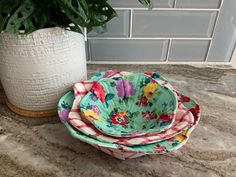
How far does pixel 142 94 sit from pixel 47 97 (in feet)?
0.69

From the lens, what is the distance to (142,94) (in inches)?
21.4

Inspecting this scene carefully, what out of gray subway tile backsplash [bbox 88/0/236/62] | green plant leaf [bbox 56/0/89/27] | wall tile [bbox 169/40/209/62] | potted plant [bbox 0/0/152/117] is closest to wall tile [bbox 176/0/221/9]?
gray subway tile backsplash [bbox 88/0/236/62]

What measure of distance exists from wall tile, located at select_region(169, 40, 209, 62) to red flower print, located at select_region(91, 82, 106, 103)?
0.31 metres

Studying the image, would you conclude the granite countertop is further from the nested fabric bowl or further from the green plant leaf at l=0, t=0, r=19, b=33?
the green plant leaf at l=0, t=0, r=19, b=33

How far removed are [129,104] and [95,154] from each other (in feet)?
0.47

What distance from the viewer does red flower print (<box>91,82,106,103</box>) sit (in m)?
0.51

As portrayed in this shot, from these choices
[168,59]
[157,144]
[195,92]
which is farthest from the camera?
[168,59]

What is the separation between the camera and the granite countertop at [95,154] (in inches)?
16.8

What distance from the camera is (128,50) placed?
2.41 feet

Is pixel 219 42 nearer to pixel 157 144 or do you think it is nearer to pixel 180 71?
pixel 180 71

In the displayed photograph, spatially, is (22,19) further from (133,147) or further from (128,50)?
(128,50)

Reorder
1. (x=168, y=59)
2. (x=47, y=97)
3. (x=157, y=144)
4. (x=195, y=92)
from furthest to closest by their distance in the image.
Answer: (x=168, y=59) → (x=195, y=92) → (x=47, y=97) → (x=157, y=144)

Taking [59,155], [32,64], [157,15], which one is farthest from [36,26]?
[157,15]

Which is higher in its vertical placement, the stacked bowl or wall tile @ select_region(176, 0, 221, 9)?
wall tile @ select_region(176, 0, 221, 9)
